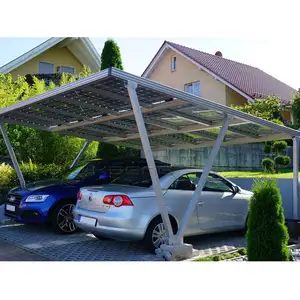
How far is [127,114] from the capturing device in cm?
789

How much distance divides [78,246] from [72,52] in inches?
783

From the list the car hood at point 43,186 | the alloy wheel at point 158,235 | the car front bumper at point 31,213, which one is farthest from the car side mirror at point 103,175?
the alloy wheel at point 158,235

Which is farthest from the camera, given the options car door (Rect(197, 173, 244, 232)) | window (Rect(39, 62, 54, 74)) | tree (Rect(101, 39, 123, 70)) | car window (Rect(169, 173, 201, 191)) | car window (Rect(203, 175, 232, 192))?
window (Rect(39, 62, 54, 74))

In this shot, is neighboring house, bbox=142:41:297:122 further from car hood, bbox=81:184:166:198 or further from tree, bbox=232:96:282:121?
car hood, bbox=81:184:166:198

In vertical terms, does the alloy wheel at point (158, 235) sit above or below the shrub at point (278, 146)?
below

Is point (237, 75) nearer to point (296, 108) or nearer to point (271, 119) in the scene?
point (296, 108)

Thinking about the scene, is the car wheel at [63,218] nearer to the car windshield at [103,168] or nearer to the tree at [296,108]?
the car windshield at [103,168]

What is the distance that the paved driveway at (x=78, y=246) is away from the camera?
6.72 metres

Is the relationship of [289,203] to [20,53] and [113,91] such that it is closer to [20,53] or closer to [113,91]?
[113,91]

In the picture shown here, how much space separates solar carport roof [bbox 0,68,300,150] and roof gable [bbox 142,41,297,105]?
14594mm

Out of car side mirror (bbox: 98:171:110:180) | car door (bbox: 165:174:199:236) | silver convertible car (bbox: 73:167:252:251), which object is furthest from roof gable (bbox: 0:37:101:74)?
car door (bbox: 165:174:199:236)

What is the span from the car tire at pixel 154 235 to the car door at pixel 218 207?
0.97 metres

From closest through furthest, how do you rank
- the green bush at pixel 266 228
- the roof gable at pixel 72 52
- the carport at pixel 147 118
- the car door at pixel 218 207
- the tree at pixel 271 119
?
the green bush at pixel 266 228
the carport at pixel 147 118
the car door at pixel 218 207
the tree at pixel 271 119
the roof gable at pixel 72 52

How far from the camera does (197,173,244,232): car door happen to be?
7688 mm
